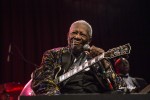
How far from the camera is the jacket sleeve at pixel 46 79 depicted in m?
3.08

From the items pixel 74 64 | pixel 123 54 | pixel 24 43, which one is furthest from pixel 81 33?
pixel 24 43

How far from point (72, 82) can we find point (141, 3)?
13.2 ft

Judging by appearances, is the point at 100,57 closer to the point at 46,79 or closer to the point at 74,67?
the point at 74,67

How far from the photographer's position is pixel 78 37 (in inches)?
130

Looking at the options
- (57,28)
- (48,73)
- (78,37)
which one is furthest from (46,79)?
(57,28)

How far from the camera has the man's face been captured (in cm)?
330

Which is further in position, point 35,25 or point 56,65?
point 35,25

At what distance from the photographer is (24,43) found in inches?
242

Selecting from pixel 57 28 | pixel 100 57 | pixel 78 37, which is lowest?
pixel 100 57

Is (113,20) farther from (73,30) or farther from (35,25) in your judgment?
(73,30)

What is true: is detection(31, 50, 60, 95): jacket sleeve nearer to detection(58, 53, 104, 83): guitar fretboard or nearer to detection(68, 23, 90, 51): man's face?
detection(58, 53, 104, 83): guitar fretboard

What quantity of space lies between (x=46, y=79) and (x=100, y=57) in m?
0.57

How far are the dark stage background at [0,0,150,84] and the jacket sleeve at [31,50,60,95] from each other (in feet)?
8.28

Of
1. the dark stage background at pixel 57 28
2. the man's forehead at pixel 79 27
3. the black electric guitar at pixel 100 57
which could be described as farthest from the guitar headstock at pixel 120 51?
the dark stage background at pixel 57 28
